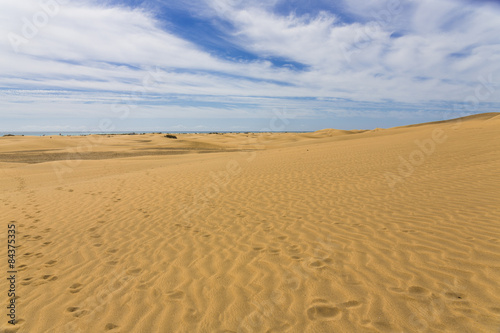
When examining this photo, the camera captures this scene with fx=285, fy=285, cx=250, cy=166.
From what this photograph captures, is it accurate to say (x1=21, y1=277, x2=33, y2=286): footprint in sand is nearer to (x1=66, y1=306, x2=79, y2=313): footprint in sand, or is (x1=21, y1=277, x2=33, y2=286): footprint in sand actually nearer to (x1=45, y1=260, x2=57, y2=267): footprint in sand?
(x1=45, y1=260, x2=57, y2=267): footprint in sand

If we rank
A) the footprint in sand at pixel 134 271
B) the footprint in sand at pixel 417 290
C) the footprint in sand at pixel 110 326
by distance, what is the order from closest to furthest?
the footprint in sand at pixel 110 326, the footprint in sand at pixel 417 290, the footprint in sand at pixel 134 271

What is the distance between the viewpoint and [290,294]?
11.6ft

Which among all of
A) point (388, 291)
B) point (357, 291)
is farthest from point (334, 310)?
point (388, 291)

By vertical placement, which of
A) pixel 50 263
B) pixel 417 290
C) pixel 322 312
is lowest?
pixel 50 263

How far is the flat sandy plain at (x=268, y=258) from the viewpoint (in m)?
3.14

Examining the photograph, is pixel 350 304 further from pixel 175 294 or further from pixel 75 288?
pixel 75 288

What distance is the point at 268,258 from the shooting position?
454 centimetres

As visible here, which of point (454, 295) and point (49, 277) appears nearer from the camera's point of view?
point (454, 295)

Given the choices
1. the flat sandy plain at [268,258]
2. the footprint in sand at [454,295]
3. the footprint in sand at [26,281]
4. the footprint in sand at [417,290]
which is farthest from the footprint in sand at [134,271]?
the footprint in sand at [454,295]

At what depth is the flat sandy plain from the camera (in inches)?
124

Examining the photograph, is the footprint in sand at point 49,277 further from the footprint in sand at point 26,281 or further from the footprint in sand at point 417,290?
the footprint in sand at point 417,290

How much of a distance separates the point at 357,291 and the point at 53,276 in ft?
14.2

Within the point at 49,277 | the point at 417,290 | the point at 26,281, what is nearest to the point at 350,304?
the point at 417,290

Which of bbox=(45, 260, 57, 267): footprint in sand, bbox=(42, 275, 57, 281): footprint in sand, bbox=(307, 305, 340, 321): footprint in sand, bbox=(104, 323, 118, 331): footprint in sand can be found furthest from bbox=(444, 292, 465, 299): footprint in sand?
bbox=(45, 260, 57, 267): footprint in sand
